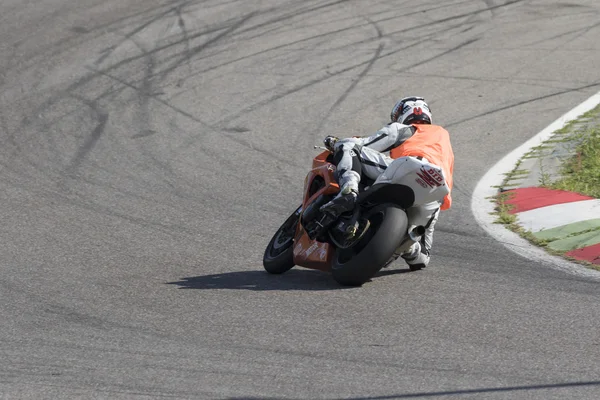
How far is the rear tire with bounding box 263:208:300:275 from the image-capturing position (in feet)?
25.6

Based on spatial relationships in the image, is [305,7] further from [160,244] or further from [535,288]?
[535,288]

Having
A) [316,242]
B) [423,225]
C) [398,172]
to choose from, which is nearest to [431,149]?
[398,172]

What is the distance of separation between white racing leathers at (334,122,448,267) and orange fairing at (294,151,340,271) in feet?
0.50

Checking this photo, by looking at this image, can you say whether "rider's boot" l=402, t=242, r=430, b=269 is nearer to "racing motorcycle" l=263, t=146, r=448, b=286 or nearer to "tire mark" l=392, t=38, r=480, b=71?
"racing motorcycle" l=263, t=146, r=448, b=286

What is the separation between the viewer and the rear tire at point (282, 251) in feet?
25.6

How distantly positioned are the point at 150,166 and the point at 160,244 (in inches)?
113

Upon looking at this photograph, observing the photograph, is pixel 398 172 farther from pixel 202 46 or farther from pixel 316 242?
pixel 202 46

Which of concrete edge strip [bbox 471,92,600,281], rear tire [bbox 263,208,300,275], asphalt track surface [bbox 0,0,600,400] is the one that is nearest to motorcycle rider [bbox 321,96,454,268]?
asphalt track surface [bbox 0,0,600,400]

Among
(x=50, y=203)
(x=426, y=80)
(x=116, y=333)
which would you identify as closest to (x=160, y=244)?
(x=50, y=203)

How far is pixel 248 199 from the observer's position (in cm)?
1047

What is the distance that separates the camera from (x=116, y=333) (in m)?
6.23

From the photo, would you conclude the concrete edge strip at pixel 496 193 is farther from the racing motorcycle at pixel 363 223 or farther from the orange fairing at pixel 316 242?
the orange fairing at pixel 316 242

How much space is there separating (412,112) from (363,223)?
116cm

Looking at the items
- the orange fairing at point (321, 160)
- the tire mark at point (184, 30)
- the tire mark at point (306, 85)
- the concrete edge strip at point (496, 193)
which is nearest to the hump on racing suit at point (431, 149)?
the orange fairing at point (321, 160)
